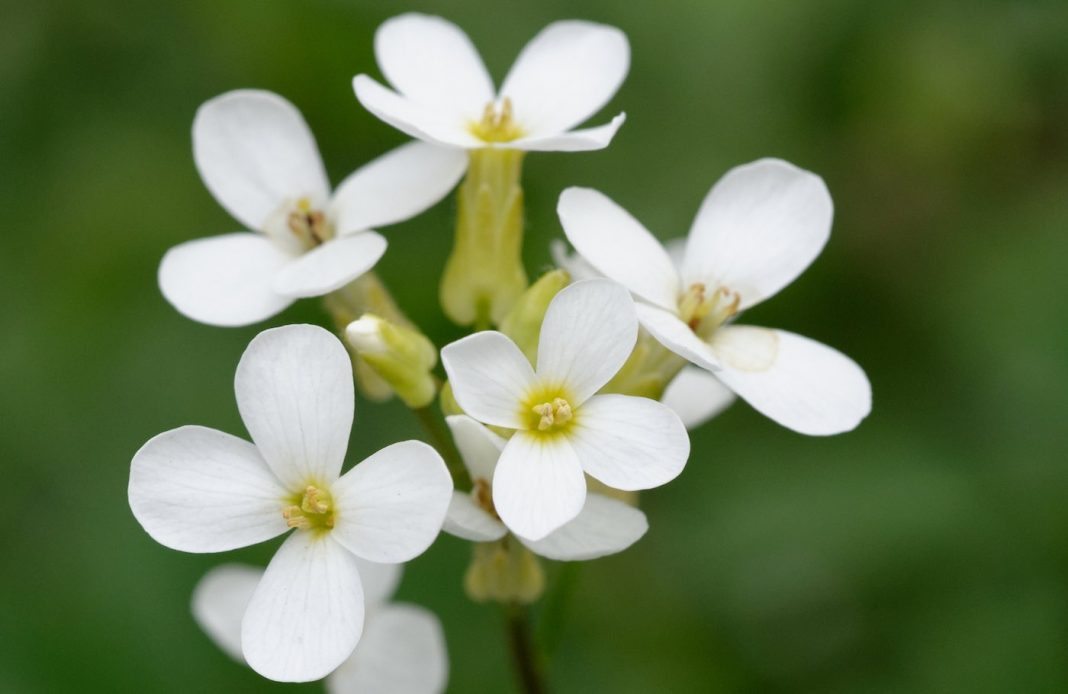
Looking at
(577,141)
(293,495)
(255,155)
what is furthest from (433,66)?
(293,495)

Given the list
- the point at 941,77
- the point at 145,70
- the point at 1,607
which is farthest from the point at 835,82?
the point at 1,607

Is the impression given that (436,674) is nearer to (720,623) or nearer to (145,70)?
(720,623)

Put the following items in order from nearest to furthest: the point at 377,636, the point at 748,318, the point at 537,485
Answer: the point at 537,485, the point at 377,636, the point at 748,318

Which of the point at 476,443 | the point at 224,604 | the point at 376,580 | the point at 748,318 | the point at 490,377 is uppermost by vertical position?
the point at 490,377

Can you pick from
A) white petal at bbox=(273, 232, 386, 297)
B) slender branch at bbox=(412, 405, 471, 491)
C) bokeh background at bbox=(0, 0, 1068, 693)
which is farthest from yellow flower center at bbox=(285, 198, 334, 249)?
bokeh background at bbox=(0, 0, 1068, 693)

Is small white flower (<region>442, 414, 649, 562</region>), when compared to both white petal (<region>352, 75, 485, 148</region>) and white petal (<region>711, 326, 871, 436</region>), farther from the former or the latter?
white petal (<region>352, 75, 485, 148</region>)

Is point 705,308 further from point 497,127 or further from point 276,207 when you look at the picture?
point 276,207

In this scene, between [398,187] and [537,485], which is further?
[398,187]
